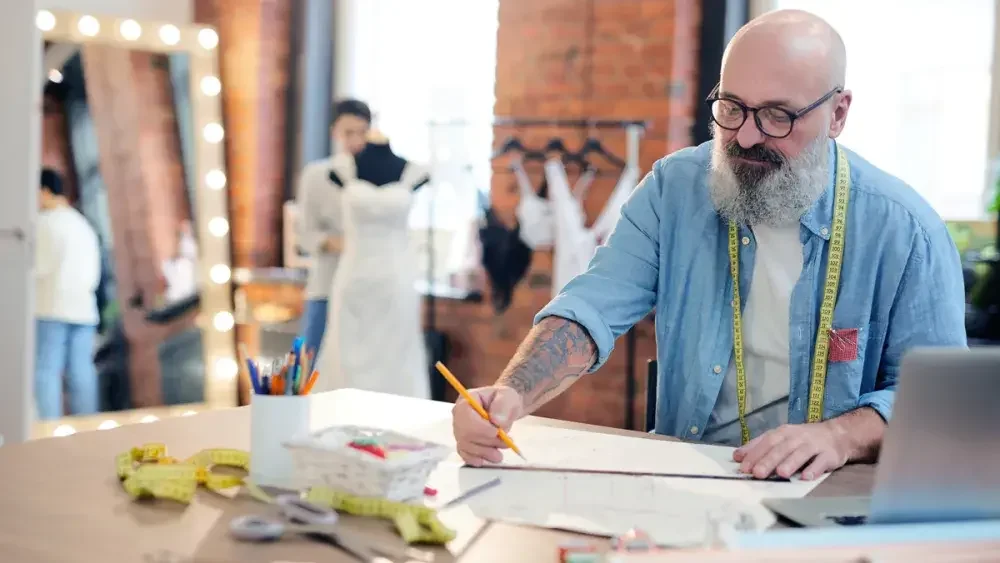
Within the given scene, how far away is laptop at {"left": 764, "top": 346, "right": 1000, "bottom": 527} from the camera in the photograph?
39.5 inches

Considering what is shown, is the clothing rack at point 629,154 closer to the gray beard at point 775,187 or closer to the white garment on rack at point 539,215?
the white garment on rack at point 539,215

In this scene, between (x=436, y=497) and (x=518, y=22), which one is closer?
(x=436, y=497)

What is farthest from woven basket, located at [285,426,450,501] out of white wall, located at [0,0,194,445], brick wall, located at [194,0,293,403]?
brick wall, located at [194,0,293,403]

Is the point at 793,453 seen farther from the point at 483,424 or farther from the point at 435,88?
the point at 435,88

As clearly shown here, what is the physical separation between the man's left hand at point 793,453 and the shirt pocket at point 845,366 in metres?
0.27

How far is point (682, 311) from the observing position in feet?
6.63

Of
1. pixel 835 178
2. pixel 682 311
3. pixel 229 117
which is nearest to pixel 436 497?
pixel 682 311

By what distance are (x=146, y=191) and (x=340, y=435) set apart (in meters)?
3.91

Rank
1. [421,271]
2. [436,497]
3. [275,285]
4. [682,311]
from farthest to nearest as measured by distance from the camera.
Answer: [275,285] < [421,271] < [682,311] < [436,497]

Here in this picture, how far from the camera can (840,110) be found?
6.25 ft

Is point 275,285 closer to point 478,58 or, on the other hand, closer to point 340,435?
point 478,58

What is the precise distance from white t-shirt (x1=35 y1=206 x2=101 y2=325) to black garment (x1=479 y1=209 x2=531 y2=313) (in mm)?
1739

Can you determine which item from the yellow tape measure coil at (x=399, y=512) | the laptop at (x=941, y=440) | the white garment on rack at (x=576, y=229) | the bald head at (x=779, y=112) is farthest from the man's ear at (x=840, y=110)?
the white garment on rack at (x=576, y=229)

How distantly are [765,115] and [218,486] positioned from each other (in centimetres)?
109
